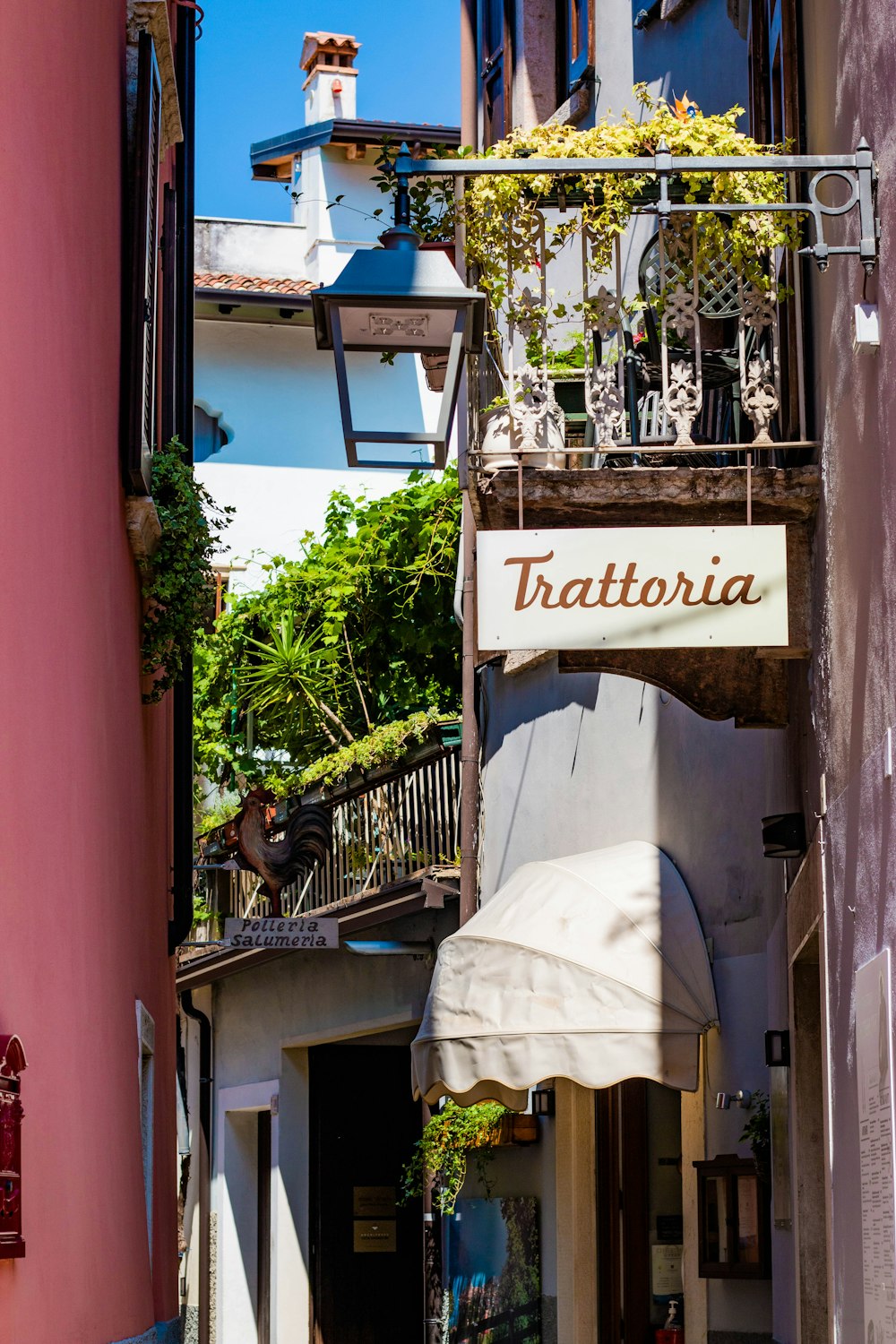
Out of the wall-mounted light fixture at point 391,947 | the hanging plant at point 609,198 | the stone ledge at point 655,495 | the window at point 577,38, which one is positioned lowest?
the wall-mounted light fixture at point 391,947

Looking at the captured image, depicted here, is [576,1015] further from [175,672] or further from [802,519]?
[802,519]

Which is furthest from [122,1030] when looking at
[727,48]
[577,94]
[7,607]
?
[577,94]

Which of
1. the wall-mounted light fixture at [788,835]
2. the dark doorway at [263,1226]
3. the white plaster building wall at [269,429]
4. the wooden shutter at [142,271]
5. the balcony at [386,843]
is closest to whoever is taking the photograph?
the wooden shutter at [142,271]

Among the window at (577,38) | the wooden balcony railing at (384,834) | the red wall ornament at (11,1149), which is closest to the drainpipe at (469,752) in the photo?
the wooden balcony railing at (384,834)

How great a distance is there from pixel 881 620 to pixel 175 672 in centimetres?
420

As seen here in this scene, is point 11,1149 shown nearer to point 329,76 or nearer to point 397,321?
point 397,321

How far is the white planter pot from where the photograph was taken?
7512 millimetres

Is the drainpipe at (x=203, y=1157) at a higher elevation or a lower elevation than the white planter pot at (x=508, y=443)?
lower

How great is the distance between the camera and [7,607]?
483 centimetres

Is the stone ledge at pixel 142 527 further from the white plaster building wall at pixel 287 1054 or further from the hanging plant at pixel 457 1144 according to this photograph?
the white plaster building wall at pixel 287 1054

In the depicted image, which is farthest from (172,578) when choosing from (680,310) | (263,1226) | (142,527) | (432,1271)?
(263,1226)

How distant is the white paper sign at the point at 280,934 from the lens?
1308 centimetres

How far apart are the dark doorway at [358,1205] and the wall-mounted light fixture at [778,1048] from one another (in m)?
11.6

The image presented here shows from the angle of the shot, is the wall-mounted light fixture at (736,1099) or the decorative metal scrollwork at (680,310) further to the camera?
the wall-mounted light fixture at (736,1099)
